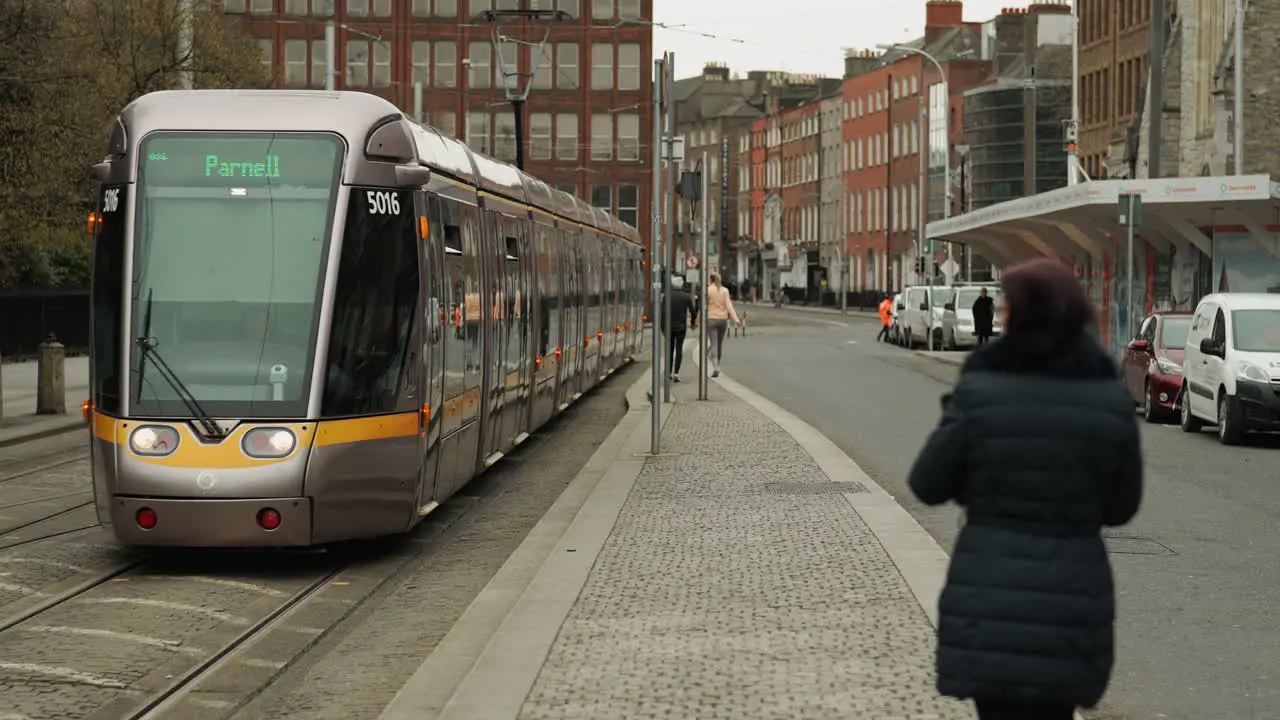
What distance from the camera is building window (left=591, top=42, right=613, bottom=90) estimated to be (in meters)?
99.8

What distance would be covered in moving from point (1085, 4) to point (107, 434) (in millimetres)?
79353

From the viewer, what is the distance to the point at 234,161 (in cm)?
1249

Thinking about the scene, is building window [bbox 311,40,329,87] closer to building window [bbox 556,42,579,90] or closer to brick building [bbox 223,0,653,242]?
brick building [bbox 223,0,653,242]

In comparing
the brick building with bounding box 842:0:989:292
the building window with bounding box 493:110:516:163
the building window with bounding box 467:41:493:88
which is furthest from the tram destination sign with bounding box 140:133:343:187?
the brick building with bounding box 842:0:989:292

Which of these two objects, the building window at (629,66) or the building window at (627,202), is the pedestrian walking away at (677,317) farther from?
the building window at (627,202)

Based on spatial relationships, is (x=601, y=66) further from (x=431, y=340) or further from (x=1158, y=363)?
(x=431, y=340)

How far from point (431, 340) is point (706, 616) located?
14.8ft

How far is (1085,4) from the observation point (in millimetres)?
87000

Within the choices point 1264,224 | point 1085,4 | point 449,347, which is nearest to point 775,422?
point 449,347

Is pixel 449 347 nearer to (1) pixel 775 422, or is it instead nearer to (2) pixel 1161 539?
(2) pixel 1161 539

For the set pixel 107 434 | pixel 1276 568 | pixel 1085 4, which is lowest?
pixel 1276 568

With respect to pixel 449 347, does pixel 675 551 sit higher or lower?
lower

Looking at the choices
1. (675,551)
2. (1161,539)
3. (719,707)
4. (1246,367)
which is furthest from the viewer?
(1246,367)

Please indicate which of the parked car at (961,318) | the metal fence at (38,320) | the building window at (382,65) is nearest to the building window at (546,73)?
the building window at (382,65)
